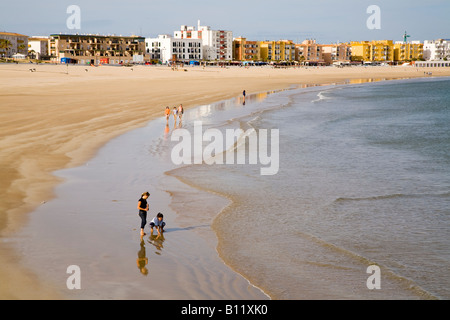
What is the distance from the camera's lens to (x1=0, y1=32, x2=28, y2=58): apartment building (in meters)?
164

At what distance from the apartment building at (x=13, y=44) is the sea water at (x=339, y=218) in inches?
6181

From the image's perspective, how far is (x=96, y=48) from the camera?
169 m

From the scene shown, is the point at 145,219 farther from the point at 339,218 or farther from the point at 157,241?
the point at 339,218

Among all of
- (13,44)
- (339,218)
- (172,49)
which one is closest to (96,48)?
(172,49)

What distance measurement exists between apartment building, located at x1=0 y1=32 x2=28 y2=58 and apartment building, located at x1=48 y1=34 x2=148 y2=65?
40.1 ft

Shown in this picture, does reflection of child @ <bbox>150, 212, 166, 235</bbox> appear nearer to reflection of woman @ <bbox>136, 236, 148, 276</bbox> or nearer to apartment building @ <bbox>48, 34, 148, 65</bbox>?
reflection of woman @ <bbox>136, 236, 148, 276</bbox>

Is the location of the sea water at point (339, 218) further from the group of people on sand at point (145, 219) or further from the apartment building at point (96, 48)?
Result: the apartment building at point (96, 48)

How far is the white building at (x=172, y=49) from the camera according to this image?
→ 185250 millimetres

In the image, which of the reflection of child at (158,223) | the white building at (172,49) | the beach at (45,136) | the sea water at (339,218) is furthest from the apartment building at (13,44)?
the reflection of child at (158,223)

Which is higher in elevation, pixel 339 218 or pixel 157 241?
pixel 157 241

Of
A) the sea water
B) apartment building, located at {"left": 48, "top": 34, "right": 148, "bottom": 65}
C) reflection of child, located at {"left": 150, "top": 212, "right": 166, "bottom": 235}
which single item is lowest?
the sea water

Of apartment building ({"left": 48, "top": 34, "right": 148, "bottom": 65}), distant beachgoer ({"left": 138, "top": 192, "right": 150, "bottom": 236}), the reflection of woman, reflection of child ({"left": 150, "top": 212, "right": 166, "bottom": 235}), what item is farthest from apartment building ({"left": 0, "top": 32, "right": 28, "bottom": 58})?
the reflection of woman

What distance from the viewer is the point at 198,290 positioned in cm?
927

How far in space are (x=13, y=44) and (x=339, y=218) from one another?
179020mm
